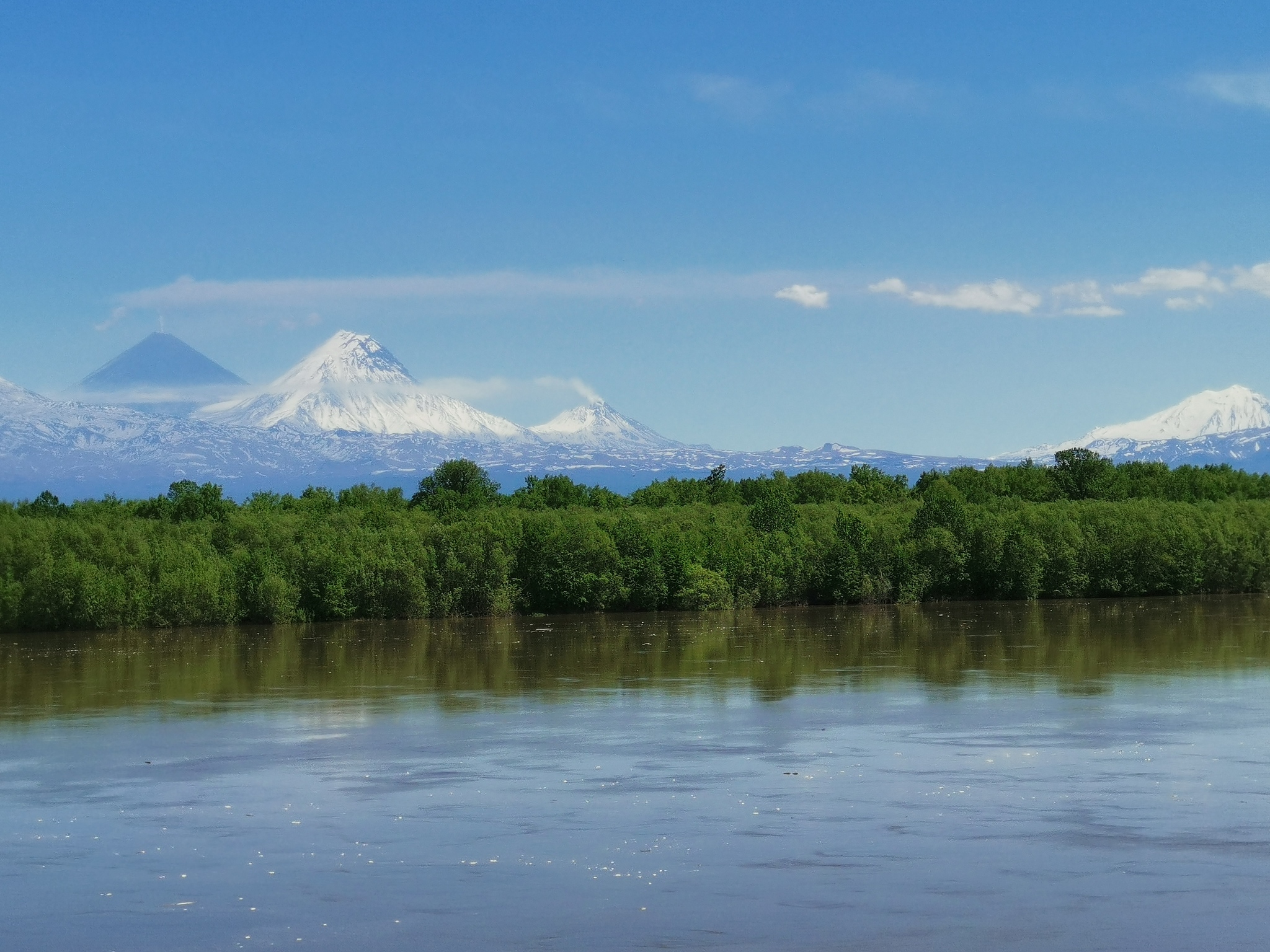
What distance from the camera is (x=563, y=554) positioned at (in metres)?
86.0

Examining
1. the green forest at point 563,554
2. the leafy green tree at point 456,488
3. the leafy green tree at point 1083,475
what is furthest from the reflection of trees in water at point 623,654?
the leafy green tree at point 1083,475

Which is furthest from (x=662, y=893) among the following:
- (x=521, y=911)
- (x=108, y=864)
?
(x=108, y=864)

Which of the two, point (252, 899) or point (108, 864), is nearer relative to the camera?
point (252, 899)

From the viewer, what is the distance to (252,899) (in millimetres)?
19672

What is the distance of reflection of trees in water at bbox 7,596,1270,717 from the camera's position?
46.4 meters

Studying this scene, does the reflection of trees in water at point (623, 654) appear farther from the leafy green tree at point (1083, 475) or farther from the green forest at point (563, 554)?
the leafy green tree at point (1083, 475)

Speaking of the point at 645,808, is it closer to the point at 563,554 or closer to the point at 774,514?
the point at 563,554

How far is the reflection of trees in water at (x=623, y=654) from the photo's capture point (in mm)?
46438

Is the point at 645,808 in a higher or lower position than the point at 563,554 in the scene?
lower

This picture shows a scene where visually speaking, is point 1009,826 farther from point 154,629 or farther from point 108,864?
point 154,629

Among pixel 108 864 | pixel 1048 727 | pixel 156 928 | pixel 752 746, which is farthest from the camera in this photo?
pixel 1048 727

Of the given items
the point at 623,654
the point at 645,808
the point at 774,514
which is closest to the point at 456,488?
the point at 774,514

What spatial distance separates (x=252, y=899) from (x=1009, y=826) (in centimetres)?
1102

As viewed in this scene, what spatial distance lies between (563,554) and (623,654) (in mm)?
27518
